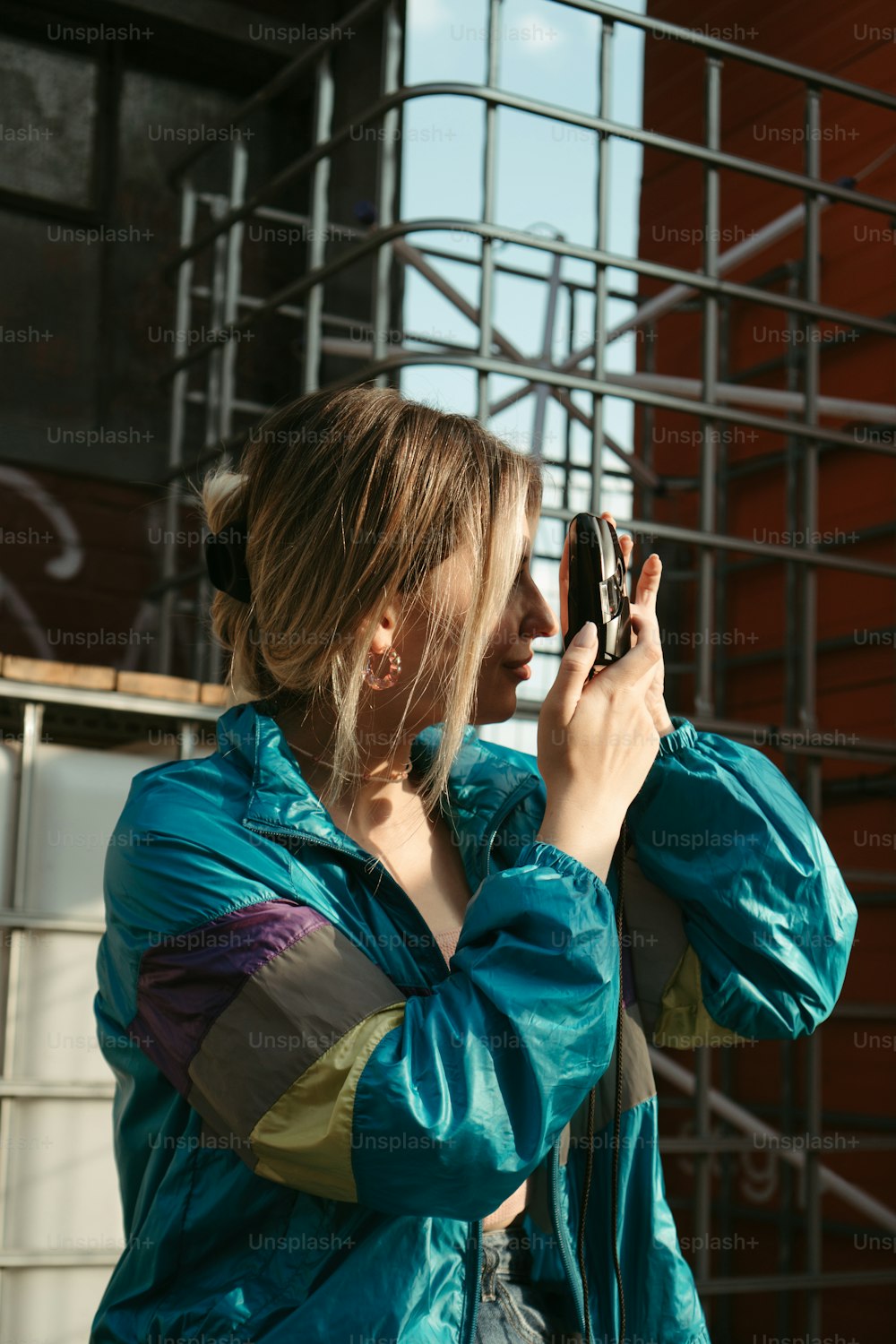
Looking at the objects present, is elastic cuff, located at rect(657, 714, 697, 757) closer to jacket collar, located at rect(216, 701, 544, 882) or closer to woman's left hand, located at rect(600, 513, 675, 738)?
woman's left hand, located at rect(600, 513, 675, 738)

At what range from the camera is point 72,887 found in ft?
8.32

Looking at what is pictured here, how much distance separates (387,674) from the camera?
65.3 inches

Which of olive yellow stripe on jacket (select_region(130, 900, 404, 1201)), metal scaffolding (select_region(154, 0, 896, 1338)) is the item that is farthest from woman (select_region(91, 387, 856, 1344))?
metal scaffolding (select_region(154, 0, 896, 1338))

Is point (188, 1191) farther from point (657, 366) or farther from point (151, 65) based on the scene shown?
point (151, 65)

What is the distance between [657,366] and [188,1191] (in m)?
4.13

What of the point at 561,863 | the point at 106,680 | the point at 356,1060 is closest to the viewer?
the point at 356,1060

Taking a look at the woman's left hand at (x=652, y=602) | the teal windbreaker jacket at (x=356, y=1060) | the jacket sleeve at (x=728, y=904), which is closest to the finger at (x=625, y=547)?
the woman's left hand at (x=652, y=602)

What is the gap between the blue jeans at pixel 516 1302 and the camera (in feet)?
4.70

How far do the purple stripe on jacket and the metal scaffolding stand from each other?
122 cm

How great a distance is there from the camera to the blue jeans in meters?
1.43

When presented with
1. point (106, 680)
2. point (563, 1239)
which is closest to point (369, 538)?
point (563, 1239)

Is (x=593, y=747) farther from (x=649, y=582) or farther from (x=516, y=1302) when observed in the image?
(x=516, y=1302)

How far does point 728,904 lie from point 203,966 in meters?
0.62

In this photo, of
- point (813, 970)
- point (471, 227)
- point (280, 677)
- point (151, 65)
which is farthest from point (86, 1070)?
point (151, 65)
